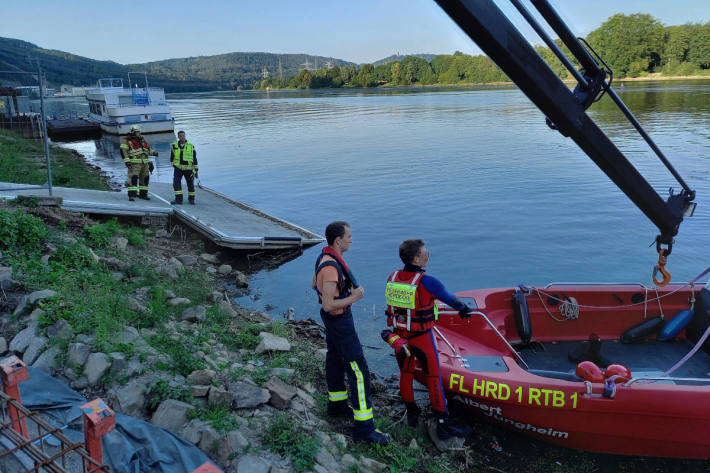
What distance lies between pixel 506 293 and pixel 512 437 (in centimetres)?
213

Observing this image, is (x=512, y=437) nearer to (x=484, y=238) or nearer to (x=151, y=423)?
(x=151, y=423)

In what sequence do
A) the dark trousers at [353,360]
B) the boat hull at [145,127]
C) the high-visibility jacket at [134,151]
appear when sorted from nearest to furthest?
the dark trousers at [353,360], the high-visibility jacket at [134,151], the boat hull at [145,127]

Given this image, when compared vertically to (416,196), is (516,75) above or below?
above

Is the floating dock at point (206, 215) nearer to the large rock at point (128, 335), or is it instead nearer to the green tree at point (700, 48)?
the large rock at point (128, 335)

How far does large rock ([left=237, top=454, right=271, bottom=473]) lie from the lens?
3.48 metres

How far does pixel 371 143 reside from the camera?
3067cm

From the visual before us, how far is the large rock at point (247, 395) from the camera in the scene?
424 centimetres

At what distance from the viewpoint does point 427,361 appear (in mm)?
4727

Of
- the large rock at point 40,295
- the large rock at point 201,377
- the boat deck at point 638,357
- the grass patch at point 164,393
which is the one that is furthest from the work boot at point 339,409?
the large rock at point 40,295

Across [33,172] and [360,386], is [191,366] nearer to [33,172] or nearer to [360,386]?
[360,386]

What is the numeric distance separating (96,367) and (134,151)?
29.3 feet

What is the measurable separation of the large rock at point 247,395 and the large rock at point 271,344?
1.26m

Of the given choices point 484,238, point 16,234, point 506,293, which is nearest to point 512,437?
point 506,293

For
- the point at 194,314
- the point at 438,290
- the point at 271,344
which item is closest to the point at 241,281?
the point at 194,314
